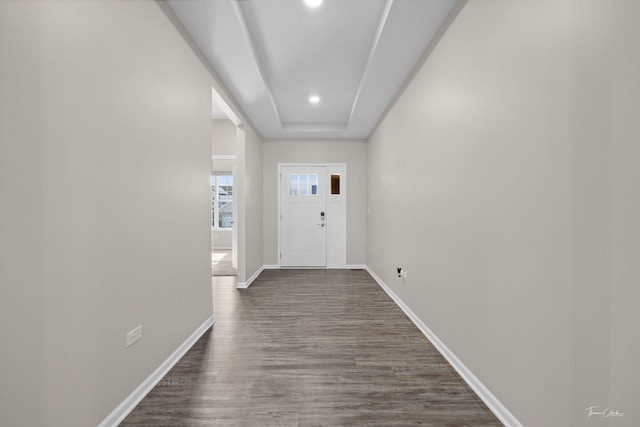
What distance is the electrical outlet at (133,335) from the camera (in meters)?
1.65

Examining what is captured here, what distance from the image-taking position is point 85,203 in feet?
4.42

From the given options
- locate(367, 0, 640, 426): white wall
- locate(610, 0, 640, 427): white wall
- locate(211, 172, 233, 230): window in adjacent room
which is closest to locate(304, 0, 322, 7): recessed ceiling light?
locate(367, 0, 640, 426): white wall

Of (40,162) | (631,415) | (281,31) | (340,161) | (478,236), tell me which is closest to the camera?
(631,415)

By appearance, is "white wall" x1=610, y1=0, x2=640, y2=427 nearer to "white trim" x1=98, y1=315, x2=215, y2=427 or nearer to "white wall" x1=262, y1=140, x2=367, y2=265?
"white trim" x1=98, y1=315, x2=215, y2=427

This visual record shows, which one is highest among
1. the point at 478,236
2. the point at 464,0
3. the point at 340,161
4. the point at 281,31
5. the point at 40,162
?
the point at 281,31

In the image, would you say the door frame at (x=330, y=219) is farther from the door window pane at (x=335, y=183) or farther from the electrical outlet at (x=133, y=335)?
the electrical outlet at (x=133, y=335)

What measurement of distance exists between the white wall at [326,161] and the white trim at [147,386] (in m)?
3.25

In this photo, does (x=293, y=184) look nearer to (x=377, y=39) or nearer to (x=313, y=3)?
(x=377, y=39)

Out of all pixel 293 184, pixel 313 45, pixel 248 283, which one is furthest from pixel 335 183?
pixel 313 45

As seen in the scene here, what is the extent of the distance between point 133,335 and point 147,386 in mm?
404

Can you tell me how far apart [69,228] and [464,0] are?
8.93 ft

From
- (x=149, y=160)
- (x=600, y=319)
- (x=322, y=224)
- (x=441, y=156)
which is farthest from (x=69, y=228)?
(x=322, y=224)

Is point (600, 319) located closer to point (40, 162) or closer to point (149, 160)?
point (40, 162)

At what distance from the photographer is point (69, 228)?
126cm
